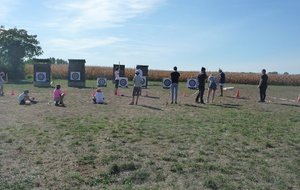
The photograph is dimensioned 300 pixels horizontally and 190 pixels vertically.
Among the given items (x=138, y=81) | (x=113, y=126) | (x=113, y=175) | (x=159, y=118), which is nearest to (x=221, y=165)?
(x=113, y=175)

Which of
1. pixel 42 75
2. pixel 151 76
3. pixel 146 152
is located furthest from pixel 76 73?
pixel 151 76

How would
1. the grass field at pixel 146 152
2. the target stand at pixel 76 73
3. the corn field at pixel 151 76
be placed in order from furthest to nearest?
the corn field at pixel 151 76
the target stand at pixel 76 73
the grass field at pixel 146 152

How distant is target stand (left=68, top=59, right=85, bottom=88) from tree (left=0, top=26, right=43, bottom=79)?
36.1 feet

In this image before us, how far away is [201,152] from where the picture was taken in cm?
613

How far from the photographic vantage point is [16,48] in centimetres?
3144

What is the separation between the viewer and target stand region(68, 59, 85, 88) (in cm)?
2395

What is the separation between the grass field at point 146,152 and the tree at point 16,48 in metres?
24.1

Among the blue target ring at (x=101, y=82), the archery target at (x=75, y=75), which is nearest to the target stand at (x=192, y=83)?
the blue target ring at (x=101, y=82)

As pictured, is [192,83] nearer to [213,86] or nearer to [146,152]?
[213,86]

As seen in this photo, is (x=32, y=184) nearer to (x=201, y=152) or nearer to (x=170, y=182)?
(x=170, y=182)

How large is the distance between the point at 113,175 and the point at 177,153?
169 cm

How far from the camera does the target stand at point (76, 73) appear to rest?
2395 centimetres

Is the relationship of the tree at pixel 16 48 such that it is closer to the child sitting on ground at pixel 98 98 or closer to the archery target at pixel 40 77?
the archery target at pixel 40 77

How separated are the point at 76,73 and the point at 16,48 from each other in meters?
11.8
